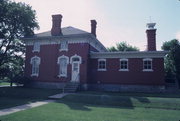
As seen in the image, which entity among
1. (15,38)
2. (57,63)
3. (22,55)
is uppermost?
(15,38)

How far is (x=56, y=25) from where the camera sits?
2239 centimetres

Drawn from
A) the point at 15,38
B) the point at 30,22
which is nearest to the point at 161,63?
the point at 30,22

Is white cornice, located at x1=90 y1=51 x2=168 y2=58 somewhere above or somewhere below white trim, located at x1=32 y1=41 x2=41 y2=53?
below

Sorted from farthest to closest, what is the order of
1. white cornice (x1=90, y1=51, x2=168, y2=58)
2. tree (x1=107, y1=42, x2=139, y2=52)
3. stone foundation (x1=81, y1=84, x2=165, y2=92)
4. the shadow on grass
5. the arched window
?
tree (x1=107, y1=42, x2=139, y2=52) < the arched window < white cornice (x1=90, y1=51, x2=168, y2=58) < stone foundation (x1=81, y1=84, x2=165, y2=92) < the shadow on grass

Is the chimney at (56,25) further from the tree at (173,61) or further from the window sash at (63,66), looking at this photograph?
the tree at (173,61)

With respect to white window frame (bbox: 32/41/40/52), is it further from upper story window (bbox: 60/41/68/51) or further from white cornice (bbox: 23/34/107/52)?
upper story window (bbox: 60/41/68/51)

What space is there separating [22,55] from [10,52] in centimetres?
217

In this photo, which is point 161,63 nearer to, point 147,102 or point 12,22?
point 147,102

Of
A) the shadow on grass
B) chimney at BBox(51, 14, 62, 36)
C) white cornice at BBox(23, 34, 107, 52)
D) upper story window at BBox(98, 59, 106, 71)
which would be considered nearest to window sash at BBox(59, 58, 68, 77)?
white cornice at BBox(23, 34, 107, 52)

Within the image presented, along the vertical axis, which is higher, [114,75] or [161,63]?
[161,63]

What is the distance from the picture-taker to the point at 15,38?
28.1 metres

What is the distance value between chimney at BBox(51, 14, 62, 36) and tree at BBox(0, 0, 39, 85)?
7.55 metres

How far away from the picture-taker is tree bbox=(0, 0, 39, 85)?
25.6 m

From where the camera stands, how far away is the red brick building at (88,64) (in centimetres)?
1903
